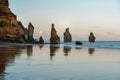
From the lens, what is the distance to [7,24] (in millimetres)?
106500

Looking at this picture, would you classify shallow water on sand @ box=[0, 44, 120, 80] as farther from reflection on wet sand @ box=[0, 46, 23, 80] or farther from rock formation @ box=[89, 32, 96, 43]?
rock formation @ box=[89, 32, 96, 43]

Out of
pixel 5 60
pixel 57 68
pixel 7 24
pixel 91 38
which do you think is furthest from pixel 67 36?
pixel 57 68

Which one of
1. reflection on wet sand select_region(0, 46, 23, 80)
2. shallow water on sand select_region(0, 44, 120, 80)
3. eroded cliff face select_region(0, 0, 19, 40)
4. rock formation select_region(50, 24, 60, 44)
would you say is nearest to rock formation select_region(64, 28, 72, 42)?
rock formation select_region(50, 24, 60, 44)

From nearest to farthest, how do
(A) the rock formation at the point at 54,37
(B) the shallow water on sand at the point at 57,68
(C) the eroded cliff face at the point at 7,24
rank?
(B) the shallow water on sand at the point at 57,68
(C) the eroded cliff face at the point at 7,24
(A) the rock formation at the point at 54,37

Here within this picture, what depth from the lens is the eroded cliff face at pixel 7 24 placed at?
104000mm

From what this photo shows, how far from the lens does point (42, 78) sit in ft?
33.7

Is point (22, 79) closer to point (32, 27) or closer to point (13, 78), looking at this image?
point (13, 78)

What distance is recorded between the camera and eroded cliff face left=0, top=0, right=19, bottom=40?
10400cm

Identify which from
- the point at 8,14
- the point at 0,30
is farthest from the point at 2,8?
the point at 0,30

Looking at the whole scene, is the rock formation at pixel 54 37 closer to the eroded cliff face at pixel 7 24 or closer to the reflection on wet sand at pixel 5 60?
the eroded cliff face at pixel 7 24

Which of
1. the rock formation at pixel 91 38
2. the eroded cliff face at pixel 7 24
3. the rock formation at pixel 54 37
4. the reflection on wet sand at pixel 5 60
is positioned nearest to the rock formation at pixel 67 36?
the rock formation at pixel 91 38

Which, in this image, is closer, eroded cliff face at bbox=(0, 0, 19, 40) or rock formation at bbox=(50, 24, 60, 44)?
eroded cliff face at bbox=(0, 0, 19, 40)

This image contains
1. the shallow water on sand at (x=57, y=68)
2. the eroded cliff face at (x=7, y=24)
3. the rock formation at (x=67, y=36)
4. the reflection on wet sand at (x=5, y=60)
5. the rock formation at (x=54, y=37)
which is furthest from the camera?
the rock formation at (x=67, y=36)

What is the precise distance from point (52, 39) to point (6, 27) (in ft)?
141
